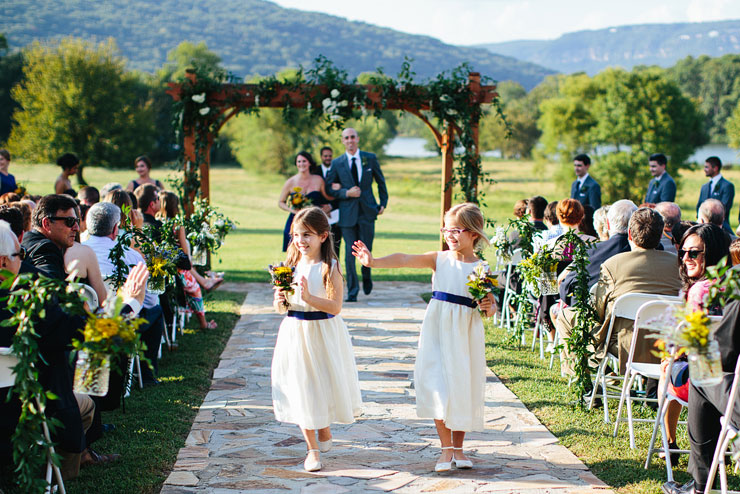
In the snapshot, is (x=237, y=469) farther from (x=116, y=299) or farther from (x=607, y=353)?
(x=607, y=353)

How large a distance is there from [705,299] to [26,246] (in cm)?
429

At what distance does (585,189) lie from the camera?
1080cm

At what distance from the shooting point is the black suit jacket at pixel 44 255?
461 cm

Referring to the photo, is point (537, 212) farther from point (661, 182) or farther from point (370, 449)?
point (370, 449)

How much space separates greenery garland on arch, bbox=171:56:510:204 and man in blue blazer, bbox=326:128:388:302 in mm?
1088

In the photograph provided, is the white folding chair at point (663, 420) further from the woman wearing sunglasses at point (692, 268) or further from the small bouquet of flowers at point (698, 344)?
the small bouquet of flowers at point (698, 344)

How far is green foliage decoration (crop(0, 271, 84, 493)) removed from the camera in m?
3.21

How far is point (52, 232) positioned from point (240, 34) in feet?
536

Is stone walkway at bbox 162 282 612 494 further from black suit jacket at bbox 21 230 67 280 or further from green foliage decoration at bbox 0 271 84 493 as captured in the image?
black suit jacket at bbox 21 230 67 280

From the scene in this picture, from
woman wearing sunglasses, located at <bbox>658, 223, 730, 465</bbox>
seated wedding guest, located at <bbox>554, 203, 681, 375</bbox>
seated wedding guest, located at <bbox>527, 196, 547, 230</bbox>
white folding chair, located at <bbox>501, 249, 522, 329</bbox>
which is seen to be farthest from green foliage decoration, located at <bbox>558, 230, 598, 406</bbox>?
seated wedding guest, located at <bbox>527, 196, 547, 230</bbox>

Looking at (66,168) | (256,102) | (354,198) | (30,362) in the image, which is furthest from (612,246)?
(66,168)

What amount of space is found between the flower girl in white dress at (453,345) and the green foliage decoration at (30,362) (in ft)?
5.89

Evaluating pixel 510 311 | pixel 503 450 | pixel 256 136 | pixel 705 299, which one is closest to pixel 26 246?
pixel 503 450

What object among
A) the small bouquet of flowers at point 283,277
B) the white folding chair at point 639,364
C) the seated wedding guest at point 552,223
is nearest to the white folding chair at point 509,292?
the seated wedding guest at point 552,223
